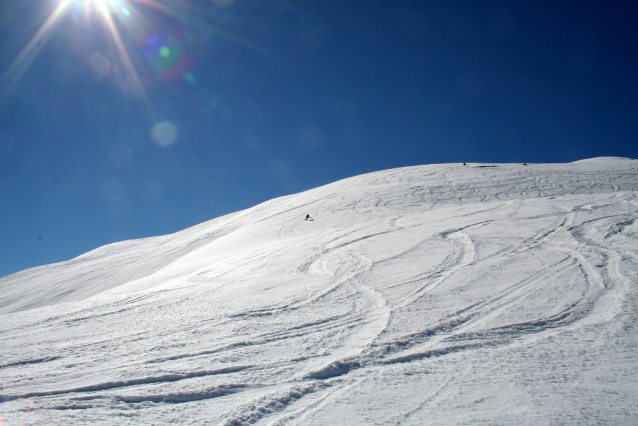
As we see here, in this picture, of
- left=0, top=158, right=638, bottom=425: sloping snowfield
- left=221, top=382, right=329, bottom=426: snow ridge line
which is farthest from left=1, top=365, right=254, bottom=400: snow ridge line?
left=221, top=382, right=329, bottom=426: snow ridge line

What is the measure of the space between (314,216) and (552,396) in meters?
12.1

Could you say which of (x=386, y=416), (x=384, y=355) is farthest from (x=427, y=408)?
(x=384, y=355)

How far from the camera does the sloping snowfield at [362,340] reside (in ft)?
8.76

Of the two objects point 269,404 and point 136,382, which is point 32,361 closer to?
point 136,382

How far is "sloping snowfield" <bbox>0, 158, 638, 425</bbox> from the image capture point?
267 centimetres

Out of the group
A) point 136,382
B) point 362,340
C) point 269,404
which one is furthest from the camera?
point 362,340

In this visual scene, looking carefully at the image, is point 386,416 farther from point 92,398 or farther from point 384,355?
point 92,398

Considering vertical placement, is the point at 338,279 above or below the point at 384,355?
above

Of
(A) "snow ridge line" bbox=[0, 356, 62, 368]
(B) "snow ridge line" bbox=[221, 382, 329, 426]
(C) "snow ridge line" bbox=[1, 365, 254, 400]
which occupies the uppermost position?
(A) "snow ridge line" bbox=[0, 356, 62, 368]

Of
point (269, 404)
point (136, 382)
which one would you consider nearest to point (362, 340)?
point (269, 404)

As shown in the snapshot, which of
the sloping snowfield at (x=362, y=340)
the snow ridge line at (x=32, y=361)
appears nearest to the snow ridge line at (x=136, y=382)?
the sloping snowfield at (x=362, y=340)

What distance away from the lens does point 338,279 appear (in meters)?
6.09

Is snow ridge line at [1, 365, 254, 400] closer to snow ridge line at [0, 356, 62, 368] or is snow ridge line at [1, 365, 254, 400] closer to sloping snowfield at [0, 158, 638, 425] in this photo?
sloping snowfield at [0, 158, 638, 425]

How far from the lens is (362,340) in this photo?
146 inches
